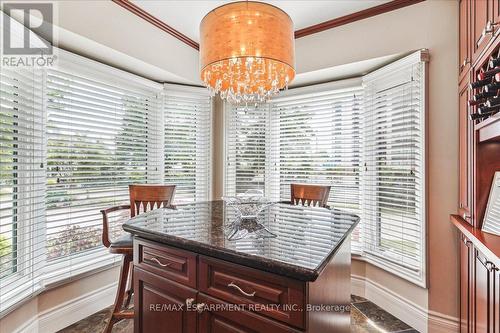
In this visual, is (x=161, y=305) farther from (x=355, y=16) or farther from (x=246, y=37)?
(x=355, y=16)

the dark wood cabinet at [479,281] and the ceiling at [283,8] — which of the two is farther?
the ceiling at [283,8]

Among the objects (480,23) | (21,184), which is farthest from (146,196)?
(480,23)

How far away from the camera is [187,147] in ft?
11.1

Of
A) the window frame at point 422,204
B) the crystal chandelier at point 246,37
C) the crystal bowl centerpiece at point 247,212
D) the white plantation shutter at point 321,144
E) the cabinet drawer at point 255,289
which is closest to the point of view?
the cabinet drawer at point 255,289

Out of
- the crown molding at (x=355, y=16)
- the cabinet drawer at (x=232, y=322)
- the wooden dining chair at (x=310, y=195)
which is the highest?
the crown molding at (x=355, y=16)

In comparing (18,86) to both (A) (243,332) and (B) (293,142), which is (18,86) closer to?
(A) (243,332)

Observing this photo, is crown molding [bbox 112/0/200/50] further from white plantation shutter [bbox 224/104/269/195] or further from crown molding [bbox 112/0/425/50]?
white plantation shutter [bbox 224/104/269/195]

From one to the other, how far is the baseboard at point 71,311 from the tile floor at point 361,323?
52 mm

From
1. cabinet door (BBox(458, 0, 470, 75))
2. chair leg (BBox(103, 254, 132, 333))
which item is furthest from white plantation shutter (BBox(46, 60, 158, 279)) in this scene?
cabinet door (BBox(458, 0, 470, 75))

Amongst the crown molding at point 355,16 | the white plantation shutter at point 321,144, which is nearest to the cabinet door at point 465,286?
the white plantation shutter at point 321,144

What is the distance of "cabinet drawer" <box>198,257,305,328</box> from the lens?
0.94 meters

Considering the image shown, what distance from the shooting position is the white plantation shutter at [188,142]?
128 inches

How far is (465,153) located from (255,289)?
1795 millimetres

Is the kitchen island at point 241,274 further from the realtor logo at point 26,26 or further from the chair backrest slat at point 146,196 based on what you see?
the realtor logo at point 26,26
